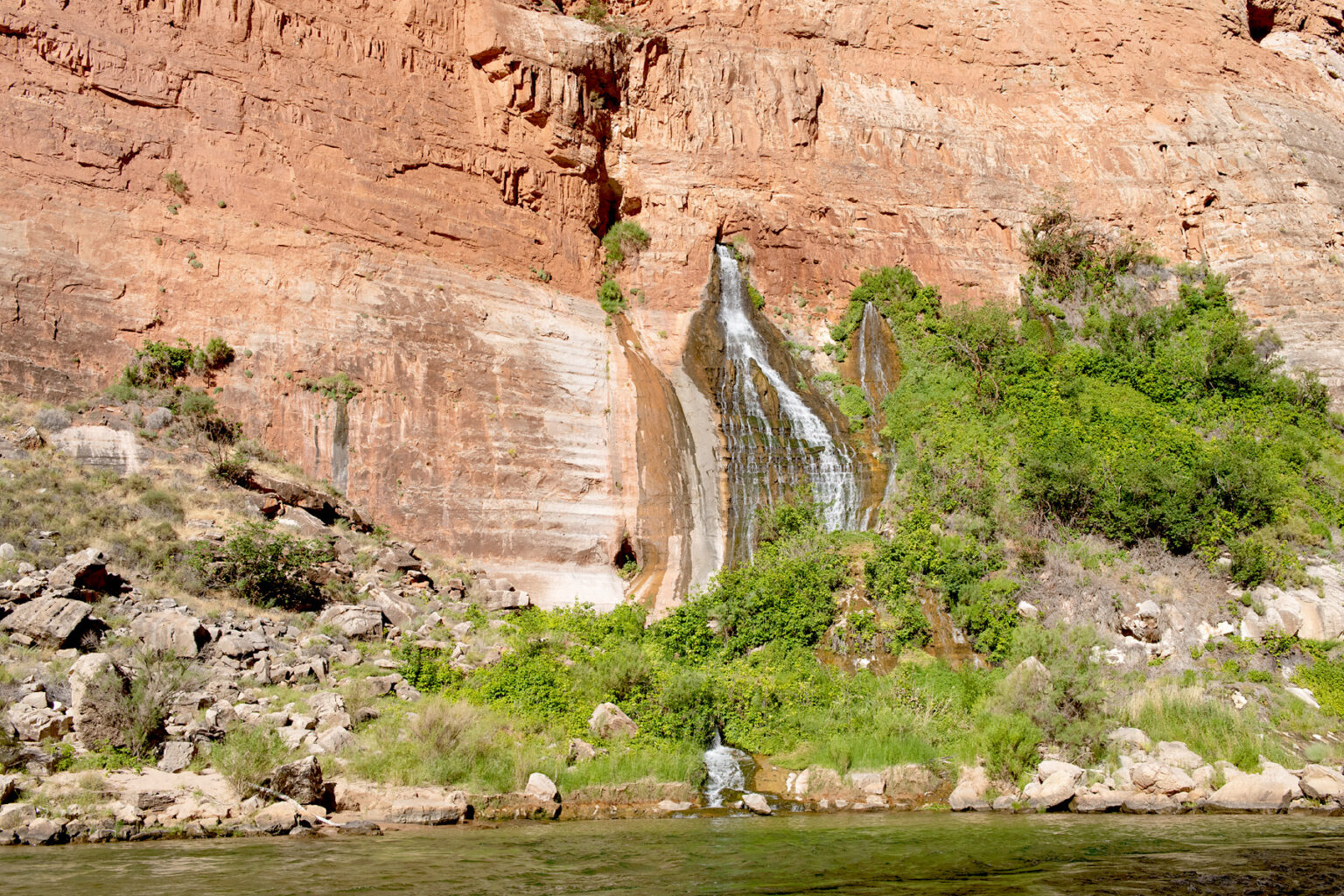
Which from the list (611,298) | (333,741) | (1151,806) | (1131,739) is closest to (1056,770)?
(1151,806)

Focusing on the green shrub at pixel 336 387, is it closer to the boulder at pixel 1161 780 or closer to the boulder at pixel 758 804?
the boulder at pixel 758 804

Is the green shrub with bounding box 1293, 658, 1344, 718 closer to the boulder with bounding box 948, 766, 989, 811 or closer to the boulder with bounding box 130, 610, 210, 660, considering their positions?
the boulder with bounding box 948, 766, 989, 811

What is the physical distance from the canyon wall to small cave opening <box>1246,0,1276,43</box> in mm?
209

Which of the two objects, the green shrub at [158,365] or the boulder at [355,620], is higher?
the green shrub at [158,365]

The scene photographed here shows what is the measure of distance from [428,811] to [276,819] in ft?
5.48

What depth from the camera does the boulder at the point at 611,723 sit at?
1363 centimetres

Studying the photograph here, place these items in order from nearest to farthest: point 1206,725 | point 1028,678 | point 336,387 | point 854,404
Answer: point 1206,725
point 1028,678
point 336,387
point 854,404

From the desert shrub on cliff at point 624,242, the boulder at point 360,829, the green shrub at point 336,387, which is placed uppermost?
the desert shrub on cliff at point 624,242

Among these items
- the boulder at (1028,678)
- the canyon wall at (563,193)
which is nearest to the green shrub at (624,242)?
the canyon wall at (563,193)

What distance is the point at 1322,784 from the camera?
41.9 feet

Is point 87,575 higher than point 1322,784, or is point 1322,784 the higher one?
point 87,575

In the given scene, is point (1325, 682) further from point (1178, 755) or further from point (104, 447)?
point (104, 447)

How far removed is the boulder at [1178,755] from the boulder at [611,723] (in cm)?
747

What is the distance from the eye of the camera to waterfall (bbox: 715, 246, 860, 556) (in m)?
22.6
